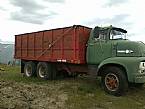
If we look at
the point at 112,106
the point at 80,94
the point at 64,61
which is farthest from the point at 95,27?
the point at 112,106

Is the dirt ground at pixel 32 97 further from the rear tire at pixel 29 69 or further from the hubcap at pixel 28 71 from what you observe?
the hubcap at pixel 28 71

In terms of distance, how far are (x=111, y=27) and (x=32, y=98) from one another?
430 cm

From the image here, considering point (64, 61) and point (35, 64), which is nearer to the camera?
point (64, 61)

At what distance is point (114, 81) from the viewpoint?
31.9 feet

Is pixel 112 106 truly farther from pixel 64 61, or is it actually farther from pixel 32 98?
pixel 64 61

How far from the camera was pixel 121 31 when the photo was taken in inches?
436

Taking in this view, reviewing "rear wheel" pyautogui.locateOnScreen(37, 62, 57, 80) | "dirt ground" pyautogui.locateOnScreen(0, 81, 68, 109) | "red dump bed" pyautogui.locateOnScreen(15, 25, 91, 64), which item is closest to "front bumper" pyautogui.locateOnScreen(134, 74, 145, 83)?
"dirt ground" pyautogui.locateOnScreen(0, 81, 68, 109)

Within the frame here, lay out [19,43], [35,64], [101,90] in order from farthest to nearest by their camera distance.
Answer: [19,43]
[35,64]
[101,90]

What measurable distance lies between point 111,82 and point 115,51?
1239mm

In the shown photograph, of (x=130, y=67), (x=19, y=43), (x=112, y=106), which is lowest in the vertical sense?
(x=112, y=106)

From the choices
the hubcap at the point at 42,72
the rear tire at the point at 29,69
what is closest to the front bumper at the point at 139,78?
the hubcap at the point at 42,72

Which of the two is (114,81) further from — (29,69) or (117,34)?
(29,69)

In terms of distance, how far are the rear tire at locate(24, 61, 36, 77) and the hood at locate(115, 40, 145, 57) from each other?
5847 mm

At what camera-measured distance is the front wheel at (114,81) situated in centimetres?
938
